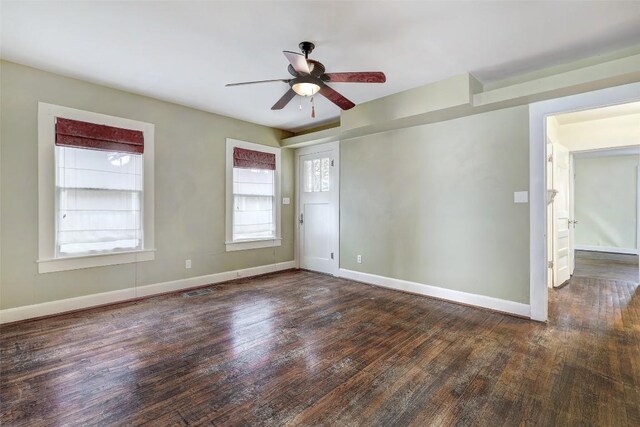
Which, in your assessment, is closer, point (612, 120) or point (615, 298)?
point (615, 298)

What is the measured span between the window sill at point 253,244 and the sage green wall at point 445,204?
1.34 meters

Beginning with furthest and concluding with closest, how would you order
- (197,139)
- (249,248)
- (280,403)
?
(249,248) → (197,139) → (280,403)

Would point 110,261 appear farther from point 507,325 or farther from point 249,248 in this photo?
point 507,325

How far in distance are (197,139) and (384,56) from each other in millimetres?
2944

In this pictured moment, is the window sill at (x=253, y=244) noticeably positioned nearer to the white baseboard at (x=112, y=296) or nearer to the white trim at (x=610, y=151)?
the white baseboard at (x=112, y=296)

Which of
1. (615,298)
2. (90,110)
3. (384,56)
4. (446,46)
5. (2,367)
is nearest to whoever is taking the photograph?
(2,367)

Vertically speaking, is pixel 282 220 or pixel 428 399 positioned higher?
pixel 282 220

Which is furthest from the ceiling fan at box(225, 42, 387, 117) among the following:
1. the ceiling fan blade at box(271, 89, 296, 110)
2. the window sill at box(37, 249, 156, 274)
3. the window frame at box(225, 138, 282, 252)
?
the window sill at box(37, 249, 156, 274)

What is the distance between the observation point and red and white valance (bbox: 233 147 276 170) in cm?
489

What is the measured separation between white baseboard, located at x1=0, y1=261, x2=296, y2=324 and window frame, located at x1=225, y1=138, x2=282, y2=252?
0.42 m

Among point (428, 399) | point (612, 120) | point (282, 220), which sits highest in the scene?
point (612, 120)

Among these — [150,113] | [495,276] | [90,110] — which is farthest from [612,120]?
[90,110]

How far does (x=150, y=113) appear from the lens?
156 inches

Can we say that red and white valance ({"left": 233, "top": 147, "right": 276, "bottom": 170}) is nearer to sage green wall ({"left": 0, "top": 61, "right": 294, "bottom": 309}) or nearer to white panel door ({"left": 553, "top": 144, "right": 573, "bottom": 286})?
sage green wall ({"left": 0, "top": 61, "right": 294, "bottom": 309})
